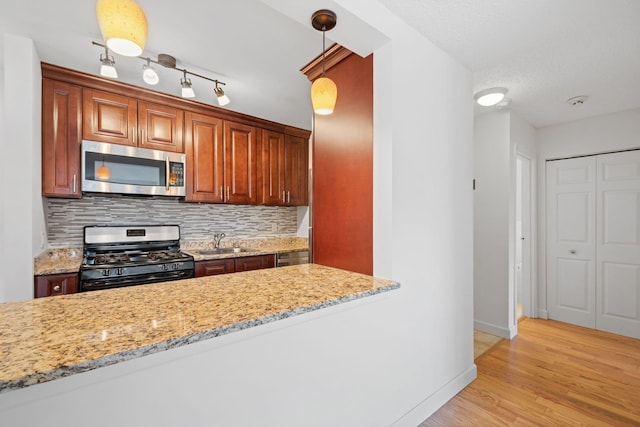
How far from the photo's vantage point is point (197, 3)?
156 cm

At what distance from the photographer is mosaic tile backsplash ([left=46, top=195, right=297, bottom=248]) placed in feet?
8.63

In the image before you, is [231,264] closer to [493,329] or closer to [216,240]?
[216,240]

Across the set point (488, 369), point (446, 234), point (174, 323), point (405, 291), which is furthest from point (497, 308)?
point (174, 323)

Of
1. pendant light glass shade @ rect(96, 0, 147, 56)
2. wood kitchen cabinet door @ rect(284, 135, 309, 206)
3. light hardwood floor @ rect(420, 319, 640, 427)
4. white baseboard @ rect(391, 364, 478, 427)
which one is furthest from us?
wood kitchen cabinet door @ rect(284, 135, 309, 206)

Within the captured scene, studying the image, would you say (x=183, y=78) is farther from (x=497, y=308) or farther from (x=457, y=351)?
(x=497, y=308)

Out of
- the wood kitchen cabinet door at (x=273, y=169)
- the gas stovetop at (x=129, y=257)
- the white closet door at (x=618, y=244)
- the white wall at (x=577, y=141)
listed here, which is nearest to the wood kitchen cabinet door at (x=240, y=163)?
the wood kitchen cabinet door at (x=273, y=169)

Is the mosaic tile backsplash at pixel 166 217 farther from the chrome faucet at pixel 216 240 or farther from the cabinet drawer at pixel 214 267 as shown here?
the cabinet drawer at pixel 214 267

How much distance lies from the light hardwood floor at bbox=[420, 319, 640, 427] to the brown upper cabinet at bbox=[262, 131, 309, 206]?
2.65 m

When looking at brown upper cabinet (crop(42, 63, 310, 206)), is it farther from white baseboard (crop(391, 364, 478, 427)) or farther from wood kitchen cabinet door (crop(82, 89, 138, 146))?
white baseboard (crop(391, 364, 478, 427))

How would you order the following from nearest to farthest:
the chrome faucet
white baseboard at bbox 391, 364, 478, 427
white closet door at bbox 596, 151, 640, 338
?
1. white baseboard at bbox 391, 364, 478, 427
2. white closet door at bbox 596, 151, 640, 338
3. the chrome faucet

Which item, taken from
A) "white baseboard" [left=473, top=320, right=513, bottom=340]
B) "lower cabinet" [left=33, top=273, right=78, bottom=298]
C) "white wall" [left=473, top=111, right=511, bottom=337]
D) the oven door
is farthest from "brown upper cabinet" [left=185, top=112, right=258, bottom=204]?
"white baseboard" [left=473, top=320, right=513, bottom=340]

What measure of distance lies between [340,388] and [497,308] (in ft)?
8.15

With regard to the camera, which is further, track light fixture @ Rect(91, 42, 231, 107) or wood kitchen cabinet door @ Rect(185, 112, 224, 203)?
wood kitchen cabinet door @ Rect(185, 112, 224, 203)

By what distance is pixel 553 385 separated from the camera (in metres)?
2.18
